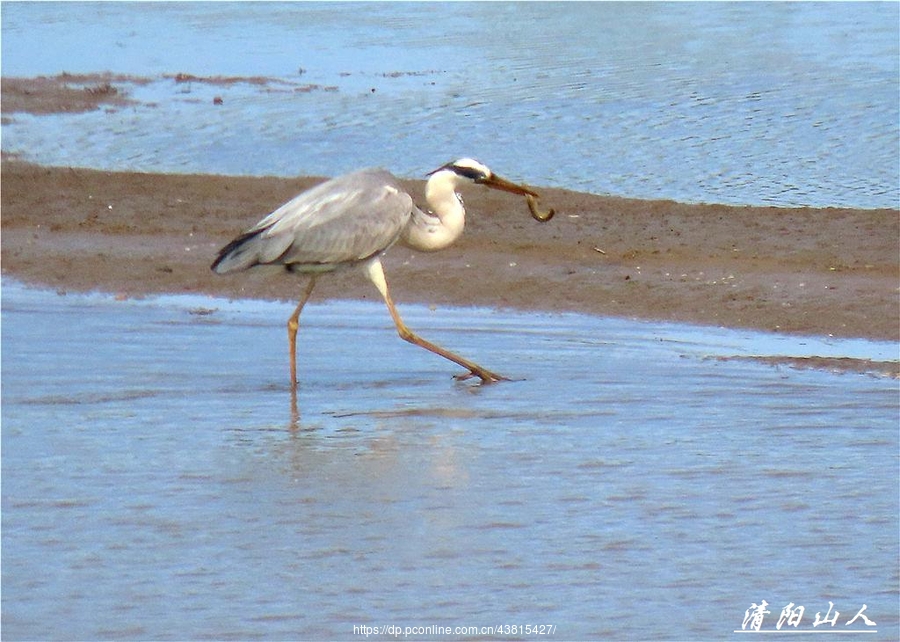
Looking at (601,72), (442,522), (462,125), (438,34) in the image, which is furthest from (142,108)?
(442,522)

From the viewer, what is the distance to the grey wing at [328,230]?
7750 millimetres

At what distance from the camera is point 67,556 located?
5.20m

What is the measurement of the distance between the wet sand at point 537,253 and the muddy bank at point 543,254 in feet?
0.05

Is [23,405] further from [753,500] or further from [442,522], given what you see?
[753,500]

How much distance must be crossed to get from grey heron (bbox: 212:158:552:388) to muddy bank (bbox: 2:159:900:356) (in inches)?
8.2

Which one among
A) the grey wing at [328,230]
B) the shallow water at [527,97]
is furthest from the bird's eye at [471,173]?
the shallow water at [527,97]

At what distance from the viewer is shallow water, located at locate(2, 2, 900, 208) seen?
45.1 ft

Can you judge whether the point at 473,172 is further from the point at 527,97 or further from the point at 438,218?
the point at 527,97

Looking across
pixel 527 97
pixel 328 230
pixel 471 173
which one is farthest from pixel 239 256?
pixel 527 97

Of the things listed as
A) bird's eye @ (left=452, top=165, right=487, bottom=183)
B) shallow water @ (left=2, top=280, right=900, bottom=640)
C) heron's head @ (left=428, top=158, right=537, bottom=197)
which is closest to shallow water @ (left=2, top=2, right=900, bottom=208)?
heron's head @ (left=428, top=158, right=537, bottom=197)

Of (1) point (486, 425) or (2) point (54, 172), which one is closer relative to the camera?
(1) point (486, 425)

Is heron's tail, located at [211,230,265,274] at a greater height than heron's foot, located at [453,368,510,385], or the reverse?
heron's tail, located at [211,230,265,274]

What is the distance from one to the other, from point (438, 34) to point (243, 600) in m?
19.0

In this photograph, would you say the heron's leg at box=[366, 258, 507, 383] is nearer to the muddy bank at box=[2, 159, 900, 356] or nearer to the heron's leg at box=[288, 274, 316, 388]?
the heron's leg at box=[288, 274, 316, 388]
